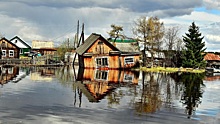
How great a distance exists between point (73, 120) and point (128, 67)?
141 ft

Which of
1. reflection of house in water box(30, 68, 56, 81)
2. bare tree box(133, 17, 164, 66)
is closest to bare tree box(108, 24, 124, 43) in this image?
bare tree box(133, 17, 164, 66)

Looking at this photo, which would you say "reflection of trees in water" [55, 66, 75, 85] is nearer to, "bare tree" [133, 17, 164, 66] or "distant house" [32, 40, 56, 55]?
"bare tree" [133, 17, 164, 66]

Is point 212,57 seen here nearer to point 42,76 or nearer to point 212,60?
point 212,60

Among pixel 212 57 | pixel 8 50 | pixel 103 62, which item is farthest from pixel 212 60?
pixel 8 50

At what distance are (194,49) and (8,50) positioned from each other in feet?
122

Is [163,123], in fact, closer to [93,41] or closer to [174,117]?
[174,117]

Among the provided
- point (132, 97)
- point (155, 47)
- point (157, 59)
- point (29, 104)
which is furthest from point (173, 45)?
point (29, 104)

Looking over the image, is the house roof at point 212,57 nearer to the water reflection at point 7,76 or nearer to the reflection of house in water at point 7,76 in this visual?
the reflection of house in water at point 7,76

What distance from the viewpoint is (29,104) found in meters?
16.1

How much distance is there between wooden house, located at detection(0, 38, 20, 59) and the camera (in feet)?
231

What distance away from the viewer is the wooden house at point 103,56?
53844mm

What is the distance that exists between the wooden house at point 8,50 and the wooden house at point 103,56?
22.7 meters

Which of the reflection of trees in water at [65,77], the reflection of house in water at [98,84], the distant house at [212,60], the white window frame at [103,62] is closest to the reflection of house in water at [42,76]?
the reflection of trees in water at [65,77]

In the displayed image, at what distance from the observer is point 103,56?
5422cm
